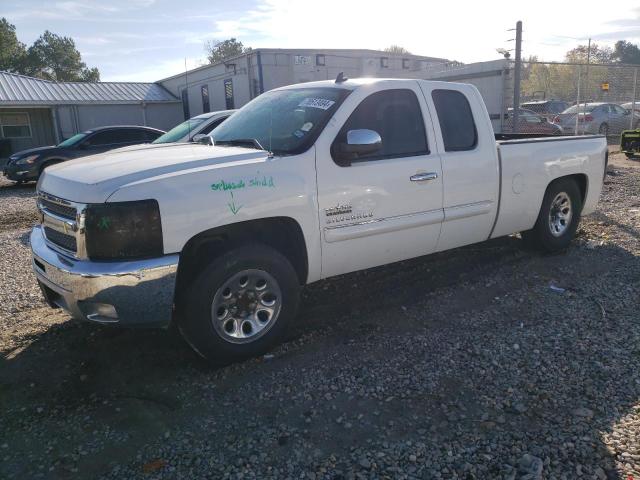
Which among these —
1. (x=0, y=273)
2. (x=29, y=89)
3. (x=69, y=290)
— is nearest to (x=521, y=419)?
(x=69, y=290)

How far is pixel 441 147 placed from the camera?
4.74m

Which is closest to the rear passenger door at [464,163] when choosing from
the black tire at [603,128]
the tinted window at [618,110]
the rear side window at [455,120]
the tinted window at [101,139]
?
the rear side window at [455,120]

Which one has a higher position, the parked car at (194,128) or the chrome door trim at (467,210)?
the parked car at (194,128)

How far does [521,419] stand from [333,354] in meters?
1.39

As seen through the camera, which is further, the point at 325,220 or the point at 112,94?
the point at 112,94

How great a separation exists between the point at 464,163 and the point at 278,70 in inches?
800

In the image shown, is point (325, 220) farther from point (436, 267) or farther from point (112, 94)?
point (112, 94)

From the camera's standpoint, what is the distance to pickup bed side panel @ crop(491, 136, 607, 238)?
538 centimetres

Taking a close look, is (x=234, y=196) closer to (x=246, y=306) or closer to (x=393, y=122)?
(x=246, y=306)

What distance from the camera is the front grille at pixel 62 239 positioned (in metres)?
3.43

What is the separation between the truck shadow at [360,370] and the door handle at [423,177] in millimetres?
1159

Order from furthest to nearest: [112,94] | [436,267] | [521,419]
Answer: [112,94]
[436,267]
[521,419]

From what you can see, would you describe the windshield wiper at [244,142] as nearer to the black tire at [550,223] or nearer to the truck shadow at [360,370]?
the truck shadow at [360,370]

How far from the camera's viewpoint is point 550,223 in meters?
6.20
